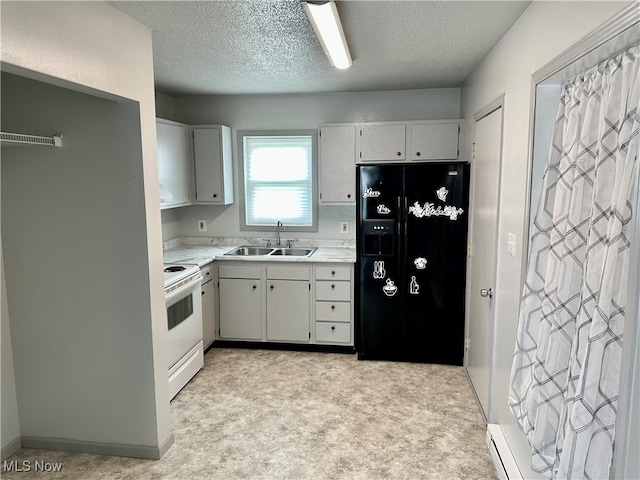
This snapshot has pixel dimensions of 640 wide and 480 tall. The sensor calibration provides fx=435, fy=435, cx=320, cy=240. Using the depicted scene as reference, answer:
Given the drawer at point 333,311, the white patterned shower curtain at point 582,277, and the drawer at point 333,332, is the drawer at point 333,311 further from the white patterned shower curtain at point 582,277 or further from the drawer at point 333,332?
the white patterned shower curtain at point 582,277

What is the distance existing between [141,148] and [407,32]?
1624mm

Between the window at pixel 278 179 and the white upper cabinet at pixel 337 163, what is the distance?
1.02 feet

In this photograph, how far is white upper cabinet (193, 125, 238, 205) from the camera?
4.31 m

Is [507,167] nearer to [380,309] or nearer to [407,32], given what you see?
[407,32]

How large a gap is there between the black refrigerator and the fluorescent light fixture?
45.6 inches

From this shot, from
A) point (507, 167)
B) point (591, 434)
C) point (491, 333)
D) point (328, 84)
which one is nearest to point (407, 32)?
point (507, 167)

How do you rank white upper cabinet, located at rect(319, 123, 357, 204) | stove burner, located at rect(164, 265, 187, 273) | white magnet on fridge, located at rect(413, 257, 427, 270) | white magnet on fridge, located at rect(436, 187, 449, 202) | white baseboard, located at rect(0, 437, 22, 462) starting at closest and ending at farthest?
white baseboard, located at rect(0, 437, 22, 462), stove burner, located at rect(164, 265, 187, 273), white magnet on fridge, located at rect(436, 187, 449, 202), white magnet on fridge, located at rect(413, 257, 427, 270), white upper cabinet, located at rect(319, 123, 357, 204)

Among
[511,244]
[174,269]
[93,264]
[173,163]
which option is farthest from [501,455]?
[173,163]

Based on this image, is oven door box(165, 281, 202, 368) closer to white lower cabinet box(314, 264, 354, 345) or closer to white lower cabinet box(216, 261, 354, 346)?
white lower cabinet box(216, 261, 354, 346)

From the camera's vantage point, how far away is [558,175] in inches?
68.8

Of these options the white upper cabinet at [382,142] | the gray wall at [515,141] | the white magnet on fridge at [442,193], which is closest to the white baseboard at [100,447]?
the gray wall at [515,141]

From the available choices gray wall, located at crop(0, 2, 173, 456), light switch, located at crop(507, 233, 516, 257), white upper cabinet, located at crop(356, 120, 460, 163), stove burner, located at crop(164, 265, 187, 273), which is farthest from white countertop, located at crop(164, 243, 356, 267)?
light switch, located at crop(507, 233, 516, 257)

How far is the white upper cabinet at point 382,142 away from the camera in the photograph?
4070 mm

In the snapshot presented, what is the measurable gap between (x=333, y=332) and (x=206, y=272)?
130cm
